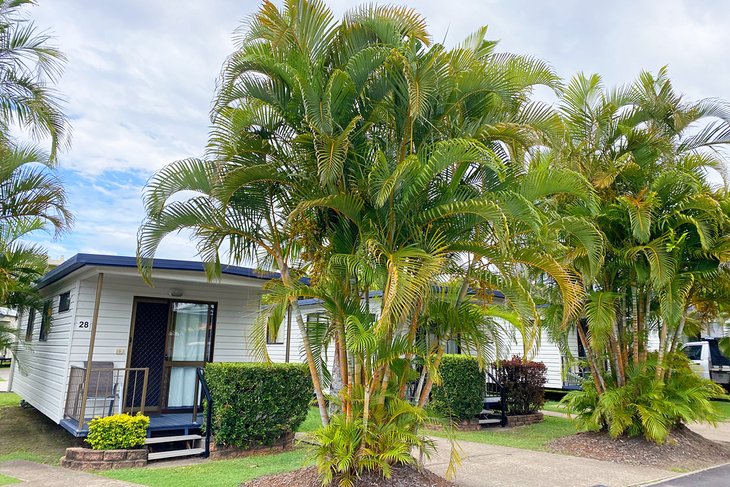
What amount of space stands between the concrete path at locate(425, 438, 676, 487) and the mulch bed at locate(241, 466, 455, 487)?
89cm

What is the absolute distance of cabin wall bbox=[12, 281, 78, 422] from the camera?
29.4 ft

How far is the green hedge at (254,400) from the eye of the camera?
7828 mm

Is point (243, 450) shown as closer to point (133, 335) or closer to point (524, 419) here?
point (133, 335)

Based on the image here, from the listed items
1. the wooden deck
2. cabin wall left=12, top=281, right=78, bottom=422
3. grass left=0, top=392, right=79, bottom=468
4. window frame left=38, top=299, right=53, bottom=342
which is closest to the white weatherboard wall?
cabin wall left=12, top=281, right=78, bottom=422

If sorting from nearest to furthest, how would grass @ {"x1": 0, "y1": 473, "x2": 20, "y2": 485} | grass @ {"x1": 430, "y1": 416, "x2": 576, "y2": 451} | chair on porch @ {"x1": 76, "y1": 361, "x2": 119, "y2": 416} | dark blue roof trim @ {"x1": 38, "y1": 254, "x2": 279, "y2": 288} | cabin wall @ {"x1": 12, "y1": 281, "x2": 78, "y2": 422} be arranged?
grass @ {"x1": 0, "y1": 473, "x2": 20, "y2": 485} → dark blue roof trim @ {"x1": 38, "y1": 254, "x2": 279, "y2": 288} → chair on porch @ {"x1": 76, "y1": 361, "x2": 119, "y2": 416} → cabin wall @ {"x1": 12, "y1": 281, "x2": 78, "y2": 422} → grass @ {"x1": 430, "y1": 416, "x2": 576, "y2": 451}

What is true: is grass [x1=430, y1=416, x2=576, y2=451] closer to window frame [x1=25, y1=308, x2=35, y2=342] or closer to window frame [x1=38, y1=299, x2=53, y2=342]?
window frame [x1=38, y1=299, x2=53, y2=342]

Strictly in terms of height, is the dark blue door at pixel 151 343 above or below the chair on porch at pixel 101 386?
above

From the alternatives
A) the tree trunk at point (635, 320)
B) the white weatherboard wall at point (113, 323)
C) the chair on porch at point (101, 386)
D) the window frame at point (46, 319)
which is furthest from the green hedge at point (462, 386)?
the window frame at point (46, 319)

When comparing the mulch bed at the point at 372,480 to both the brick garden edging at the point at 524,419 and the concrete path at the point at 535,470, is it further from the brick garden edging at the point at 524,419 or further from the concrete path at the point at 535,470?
the brick garden edging at the point at 524,419

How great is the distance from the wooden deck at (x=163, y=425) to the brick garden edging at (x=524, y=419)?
Result: 678cm

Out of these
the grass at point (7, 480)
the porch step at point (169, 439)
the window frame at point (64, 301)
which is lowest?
the grass at point (7, 480)

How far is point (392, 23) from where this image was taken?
5414 mm

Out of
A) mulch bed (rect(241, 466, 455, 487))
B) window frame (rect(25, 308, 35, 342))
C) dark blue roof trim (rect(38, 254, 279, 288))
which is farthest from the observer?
window frame (rect(25, 308, 35, 342))

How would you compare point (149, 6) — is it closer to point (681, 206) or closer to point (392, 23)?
point (392, 23)
